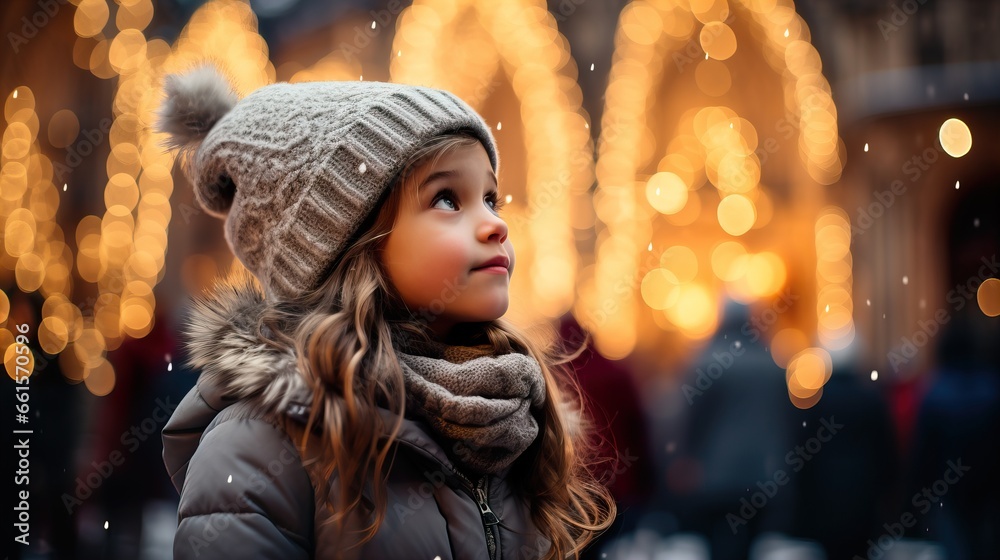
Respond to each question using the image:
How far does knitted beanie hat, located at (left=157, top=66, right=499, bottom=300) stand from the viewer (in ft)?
5.15

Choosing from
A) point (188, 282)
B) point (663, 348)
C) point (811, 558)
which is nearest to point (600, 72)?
point (663, 348)

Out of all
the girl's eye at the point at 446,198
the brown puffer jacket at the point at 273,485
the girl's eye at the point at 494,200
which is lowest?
the brown puffer jacket at the point at 273,485

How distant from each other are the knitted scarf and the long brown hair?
0.05 m

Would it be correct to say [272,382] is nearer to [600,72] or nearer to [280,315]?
[280,315]

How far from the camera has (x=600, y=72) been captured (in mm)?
13188

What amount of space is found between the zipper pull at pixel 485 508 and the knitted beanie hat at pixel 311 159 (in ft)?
1.65

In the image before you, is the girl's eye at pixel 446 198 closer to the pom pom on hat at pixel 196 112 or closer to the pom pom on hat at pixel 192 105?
the pom pom on hat at pixel 196 112

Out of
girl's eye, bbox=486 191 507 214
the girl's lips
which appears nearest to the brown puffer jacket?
the girl's lips

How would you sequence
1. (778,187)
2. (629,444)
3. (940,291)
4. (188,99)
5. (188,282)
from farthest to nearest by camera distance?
(188,282) → (778,187) → (940,291) → (629,444) → (188,99)

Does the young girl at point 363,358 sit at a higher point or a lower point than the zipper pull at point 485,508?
higher

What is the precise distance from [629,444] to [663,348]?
7.93 m

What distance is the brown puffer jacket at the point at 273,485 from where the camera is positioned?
132 centimetres

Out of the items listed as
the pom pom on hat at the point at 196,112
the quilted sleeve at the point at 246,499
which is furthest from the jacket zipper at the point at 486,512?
the pom pom on hat at the point at 196,112

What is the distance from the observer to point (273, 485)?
1.34 meters
